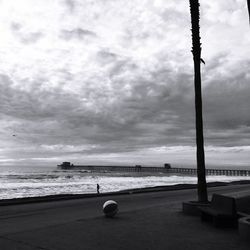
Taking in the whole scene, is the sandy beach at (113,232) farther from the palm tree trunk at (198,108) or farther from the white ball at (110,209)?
the palm tree trunk at (198,108)

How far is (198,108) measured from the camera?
13.0 meters

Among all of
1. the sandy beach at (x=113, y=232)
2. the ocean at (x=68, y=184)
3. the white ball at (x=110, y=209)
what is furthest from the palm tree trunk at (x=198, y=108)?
the ocean at (x=68, y=184)

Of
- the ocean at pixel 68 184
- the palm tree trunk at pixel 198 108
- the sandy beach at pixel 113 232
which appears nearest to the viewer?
the sandy beach at pixel 113 232

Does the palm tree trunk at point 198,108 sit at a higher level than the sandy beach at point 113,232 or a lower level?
higher

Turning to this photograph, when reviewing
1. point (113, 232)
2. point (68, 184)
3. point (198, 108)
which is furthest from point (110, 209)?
point (68, 184)

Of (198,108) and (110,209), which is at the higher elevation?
(198,108)

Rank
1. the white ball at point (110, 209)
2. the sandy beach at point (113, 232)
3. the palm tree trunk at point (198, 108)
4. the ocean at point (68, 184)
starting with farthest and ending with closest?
the ocean at point (68, 184) < the palm tree trunk at point (198, 108) < the white ball at point (110, 209) < the sandy beach at point (113, 232)

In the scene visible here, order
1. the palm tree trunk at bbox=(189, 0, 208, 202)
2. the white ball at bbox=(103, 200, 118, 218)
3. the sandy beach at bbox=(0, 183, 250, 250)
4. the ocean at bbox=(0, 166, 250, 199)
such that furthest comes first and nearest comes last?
the ocean at bbox=(0, 166, 250, 199) < the palm tree trunk at bbox=(189, 0, 208, 202) < the white ball at bbox=(103, 200, 118, 218) < the sandy beach at bbox=(0, 183, 250, 250)

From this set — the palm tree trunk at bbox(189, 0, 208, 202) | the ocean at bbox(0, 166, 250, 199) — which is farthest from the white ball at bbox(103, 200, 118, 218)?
the ocean at bbox(0, 166, 250, 199)

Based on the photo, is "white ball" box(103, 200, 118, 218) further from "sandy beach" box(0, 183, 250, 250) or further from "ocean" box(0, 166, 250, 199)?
"ocean" box(0, 166, 250, 199)

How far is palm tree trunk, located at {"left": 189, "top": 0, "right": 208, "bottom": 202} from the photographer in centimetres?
1293

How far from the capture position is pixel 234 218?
32.3ft

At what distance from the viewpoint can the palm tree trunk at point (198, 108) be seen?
42.4 ft

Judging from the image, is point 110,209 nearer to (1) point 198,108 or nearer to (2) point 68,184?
(1) point 198,108
